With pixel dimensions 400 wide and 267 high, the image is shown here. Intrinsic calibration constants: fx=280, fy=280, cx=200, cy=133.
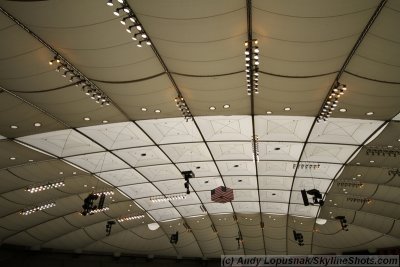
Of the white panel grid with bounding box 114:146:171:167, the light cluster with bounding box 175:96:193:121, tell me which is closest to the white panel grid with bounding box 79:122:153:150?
the white panel grid with bounding box 114:146:171:167

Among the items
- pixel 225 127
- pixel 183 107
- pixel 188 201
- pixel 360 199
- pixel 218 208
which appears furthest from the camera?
pixel 218 208

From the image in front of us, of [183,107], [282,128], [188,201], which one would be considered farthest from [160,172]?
[282,128]

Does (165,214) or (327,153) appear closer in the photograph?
(327,153)

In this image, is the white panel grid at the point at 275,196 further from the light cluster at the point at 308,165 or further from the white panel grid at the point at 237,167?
the light cluster at the point at 308,165

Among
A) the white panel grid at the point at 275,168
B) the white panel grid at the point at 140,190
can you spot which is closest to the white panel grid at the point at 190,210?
the white panel grid at the point at 140,190

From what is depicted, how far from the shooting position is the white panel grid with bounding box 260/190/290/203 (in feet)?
75.1

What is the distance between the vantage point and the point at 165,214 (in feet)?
92.7

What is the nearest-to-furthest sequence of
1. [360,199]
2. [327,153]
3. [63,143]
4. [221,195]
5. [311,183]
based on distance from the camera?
[63,143] → [327,153] → [221,195] → [311,183] → [360,199]

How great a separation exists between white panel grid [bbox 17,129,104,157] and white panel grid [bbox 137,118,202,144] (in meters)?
3.37

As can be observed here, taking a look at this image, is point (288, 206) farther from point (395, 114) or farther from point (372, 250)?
point (395, 114)

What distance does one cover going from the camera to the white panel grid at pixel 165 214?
2736 cm

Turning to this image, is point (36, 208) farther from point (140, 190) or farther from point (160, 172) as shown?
point (160, 172)

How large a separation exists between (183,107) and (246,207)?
17292 mm

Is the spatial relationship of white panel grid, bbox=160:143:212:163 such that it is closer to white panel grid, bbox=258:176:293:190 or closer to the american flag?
the american flag
